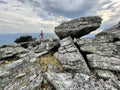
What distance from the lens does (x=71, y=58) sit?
2038 cm

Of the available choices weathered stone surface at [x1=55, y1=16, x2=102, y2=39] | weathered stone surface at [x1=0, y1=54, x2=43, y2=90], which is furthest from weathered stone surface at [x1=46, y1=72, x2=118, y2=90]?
weathered stone surface at [x1=55, y1=16, x2=102, y2=39]

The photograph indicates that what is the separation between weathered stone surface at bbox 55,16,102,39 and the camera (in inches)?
1039

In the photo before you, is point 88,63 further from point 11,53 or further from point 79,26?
point 11,53

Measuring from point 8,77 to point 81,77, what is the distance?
10162 millimetres

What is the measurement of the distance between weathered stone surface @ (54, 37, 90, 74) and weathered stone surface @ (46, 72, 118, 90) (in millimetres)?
1392

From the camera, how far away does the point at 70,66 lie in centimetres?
1928

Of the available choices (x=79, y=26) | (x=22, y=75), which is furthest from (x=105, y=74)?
(x=79, y=26)

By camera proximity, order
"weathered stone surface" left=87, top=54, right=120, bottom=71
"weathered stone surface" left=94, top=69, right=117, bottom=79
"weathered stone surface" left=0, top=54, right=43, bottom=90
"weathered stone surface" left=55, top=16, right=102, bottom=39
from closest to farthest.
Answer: "weathered stone surface" left=0, top=54, right=43, bottom=90 < "weathered stone surface" left=94, top=69, right=117, bottom=79 < "weathered stone surface" left=87, top=54, right=120, bottom=71 < "weathered stone surface" left=55, top=16, right=102, bottom=39

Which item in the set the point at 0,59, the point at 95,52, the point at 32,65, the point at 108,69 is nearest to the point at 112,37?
the point at 95,52

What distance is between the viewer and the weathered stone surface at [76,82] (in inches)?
604

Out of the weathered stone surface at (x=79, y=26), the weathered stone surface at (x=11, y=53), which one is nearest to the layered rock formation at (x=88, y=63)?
the weathered stone surface at (x=79, y=26)

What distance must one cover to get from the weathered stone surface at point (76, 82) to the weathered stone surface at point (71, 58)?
54.8 inches

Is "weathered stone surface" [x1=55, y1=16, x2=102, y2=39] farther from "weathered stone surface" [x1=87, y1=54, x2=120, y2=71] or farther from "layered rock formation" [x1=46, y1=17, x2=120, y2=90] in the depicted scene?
"weathered stone surface" [x1=87, y1=54, x2=120, y2=71]

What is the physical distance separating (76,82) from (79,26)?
13258mm
